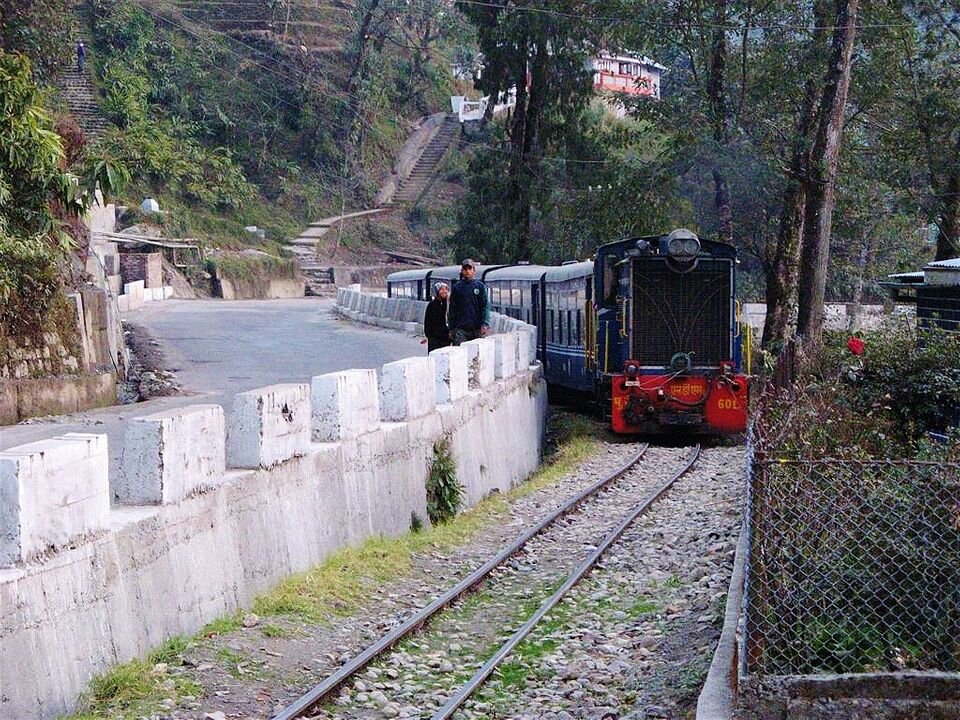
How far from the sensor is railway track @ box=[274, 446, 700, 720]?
726 centimetres

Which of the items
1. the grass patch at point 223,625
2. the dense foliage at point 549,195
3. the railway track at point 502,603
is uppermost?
the dense foliage at point 549,195

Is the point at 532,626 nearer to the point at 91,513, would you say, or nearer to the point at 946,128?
the point at 91,513

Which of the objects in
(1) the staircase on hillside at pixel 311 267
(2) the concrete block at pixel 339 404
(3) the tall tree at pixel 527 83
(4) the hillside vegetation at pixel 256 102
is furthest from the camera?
(4) the hillside vegetation at pixel 256 102

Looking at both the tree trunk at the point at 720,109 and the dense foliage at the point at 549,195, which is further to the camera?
the dense foliage at the point at 549,195

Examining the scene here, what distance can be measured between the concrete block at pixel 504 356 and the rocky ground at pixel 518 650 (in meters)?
5.12

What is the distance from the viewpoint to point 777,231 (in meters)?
32.0

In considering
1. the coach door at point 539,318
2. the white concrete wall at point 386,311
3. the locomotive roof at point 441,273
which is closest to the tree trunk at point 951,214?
the coach door at point 539,318

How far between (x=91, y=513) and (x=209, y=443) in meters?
1.49

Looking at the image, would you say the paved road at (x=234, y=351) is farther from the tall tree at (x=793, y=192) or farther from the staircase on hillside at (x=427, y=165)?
the staircase on hillside at (x=427, y=165)

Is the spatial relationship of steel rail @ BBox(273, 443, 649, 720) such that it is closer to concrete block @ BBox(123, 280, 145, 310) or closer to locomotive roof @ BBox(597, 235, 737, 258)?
locomotive roof @ BBox(597, 235, 737, 258)

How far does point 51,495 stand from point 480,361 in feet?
31.3

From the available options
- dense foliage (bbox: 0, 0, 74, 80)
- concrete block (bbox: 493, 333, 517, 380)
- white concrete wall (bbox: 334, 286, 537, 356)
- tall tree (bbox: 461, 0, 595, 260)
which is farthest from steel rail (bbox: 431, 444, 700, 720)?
tall tree (bbox: 461, 0, 595, 260)

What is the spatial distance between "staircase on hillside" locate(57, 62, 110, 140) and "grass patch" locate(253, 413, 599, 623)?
1588 inches

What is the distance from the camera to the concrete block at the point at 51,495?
5.95 m
